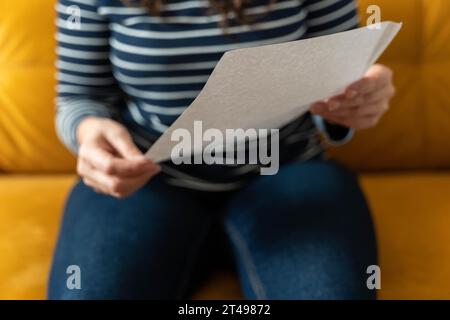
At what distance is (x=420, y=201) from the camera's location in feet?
2.65

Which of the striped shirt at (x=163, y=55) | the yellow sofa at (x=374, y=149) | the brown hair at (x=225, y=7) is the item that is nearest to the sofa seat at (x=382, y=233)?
the yellow sofa at (x=374, y=149)

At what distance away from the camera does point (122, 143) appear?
1.98 feet

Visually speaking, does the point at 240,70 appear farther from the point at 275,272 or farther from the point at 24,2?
the point at 24,2

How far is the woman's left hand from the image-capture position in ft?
2.02

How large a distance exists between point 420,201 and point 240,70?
17.0 inches

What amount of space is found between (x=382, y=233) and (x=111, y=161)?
0.37 m

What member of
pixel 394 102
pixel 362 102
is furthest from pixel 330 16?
pixel 394 102

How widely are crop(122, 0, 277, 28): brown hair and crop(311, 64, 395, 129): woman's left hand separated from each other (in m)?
0.12

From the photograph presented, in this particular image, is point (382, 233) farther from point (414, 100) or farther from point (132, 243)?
point (132, 243)

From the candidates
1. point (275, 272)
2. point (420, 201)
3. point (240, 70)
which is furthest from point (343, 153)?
point (240, 70)

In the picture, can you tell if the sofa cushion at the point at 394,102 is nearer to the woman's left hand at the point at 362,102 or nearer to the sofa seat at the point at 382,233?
the sofa seat at the point at 382,233

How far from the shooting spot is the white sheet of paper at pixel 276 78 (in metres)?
0.48

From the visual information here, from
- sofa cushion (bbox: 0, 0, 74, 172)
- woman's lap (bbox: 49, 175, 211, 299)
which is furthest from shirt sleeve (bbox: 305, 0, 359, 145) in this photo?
sofa cushion (bbox: 0, 0, 74, 172)

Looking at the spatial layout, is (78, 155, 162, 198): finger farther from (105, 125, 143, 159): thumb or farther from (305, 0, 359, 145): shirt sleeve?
(305, 0, 359, 145): shirt sleeve
